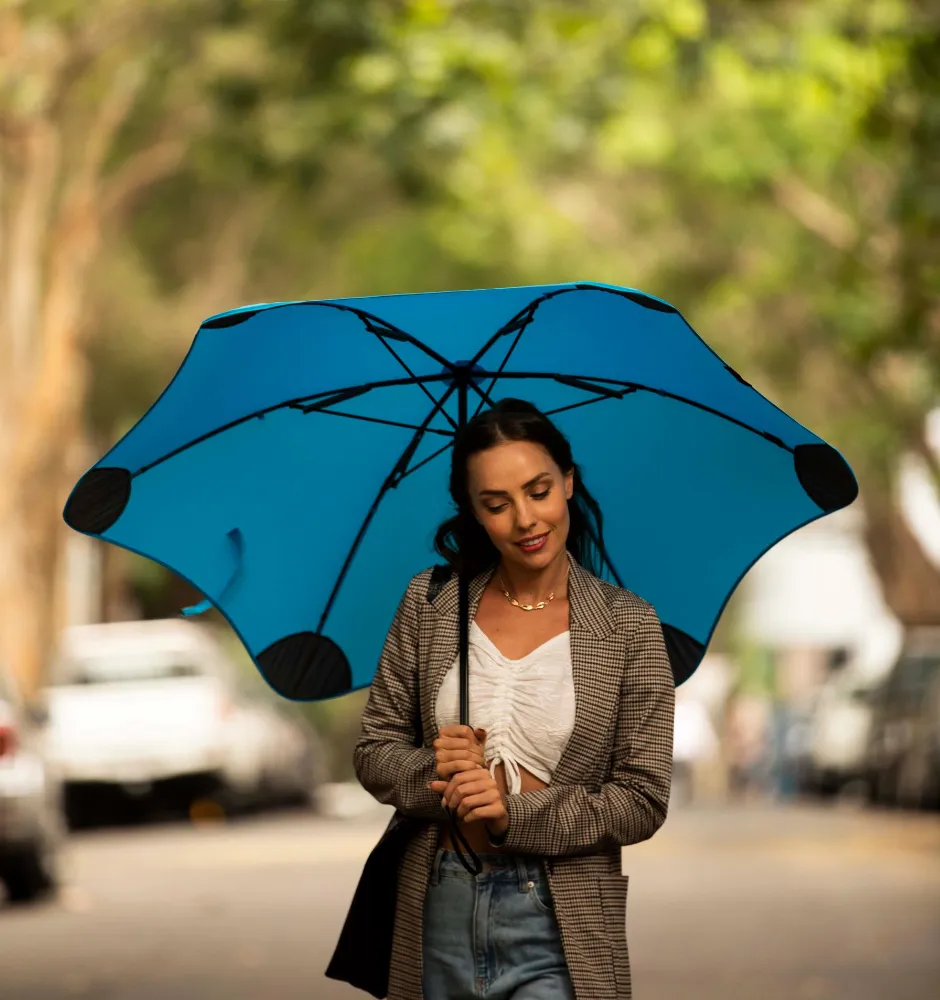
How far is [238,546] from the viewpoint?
5.34 meters

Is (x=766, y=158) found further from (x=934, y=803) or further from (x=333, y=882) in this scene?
(x=333, y=882)

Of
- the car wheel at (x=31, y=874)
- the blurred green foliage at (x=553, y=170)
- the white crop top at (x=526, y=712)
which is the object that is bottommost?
the car wheel at (x=31, y=874)

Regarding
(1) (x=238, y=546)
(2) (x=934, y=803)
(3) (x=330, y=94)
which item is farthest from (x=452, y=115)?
(1) (x=238, y=546)

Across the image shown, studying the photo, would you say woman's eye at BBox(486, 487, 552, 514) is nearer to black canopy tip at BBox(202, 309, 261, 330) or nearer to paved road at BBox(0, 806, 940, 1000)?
black canopy tip at BBox(202, 309, 261, 330)

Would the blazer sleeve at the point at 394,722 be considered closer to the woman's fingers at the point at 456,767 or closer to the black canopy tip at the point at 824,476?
the woman's fingers at the point at 456,767

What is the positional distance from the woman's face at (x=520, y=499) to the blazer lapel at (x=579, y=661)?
0.09 metres

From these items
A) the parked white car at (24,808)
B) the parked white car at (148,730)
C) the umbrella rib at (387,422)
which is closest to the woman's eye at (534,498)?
the umbrella rib at (387,422)

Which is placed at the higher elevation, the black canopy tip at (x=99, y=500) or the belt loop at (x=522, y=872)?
the black canopy tip at (x=99, y=500)

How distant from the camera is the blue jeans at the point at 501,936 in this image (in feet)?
13.8

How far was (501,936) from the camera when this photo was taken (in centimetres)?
419

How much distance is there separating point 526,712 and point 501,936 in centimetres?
39

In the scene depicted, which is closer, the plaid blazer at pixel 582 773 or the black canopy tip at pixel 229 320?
the plaid blazer at pixel 582 773

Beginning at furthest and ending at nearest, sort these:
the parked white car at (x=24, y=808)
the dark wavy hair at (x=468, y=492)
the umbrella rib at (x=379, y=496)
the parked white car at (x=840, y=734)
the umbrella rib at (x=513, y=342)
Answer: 1. the parked white car at (x=840, y=734)
2. the parked white car at (x=24, y=808)
3. the umbrella rib at (x=379, y=496)
4. the umbrella rib at (x=513, y=342)
5. the dark wavy hair at (x=468, y=492)

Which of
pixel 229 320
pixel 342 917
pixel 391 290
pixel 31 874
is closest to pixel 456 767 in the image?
pixel 229 320
